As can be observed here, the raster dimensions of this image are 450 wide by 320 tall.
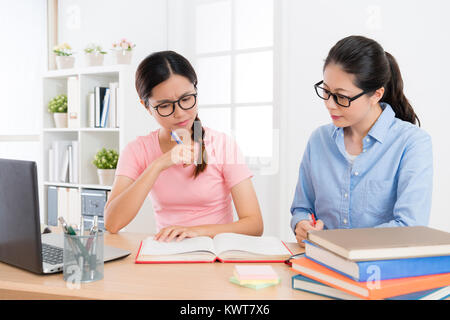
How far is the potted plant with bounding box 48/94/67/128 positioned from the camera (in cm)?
319

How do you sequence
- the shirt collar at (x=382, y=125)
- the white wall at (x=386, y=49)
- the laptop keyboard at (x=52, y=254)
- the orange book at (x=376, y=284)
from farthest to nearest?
the white wall at (x=386, y=49), the shirt collar at (x=382, y=125), the laptop keyboard at (x=52, y=254), the orange book at (x=376, y=284)

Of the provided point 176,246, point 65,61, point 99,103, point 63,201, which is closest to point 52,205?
point 63,201

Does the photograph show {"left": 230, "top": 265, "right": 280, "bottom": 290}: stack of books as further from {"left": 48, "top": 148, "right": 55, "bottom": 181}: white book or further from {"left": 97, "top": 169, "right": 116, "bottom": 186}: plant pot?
{"left": 48, "top": 148, "right": 55, "bottom": 181}: white book

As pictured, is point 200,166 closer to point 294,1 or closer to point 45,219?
point 294,1

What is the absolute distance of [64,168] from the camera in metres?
3.22

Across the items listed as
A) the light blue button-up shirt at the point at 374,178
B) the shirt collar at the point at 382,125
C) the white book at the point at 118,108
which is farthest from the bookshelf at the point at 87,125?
the shirt collar at the point at 382,125

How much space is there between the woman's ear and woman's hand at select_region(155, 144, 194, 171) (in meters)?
0.66

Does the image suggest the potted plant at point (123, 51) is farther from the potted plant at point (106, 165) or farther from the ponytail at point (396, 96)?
the ponytail at point (396, 96)

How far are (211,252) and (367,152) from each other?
669 millimetres

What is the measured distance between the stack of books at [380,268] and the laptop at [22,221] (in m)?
0.57

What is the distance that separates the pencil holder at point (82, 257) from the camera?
951 millimetres
